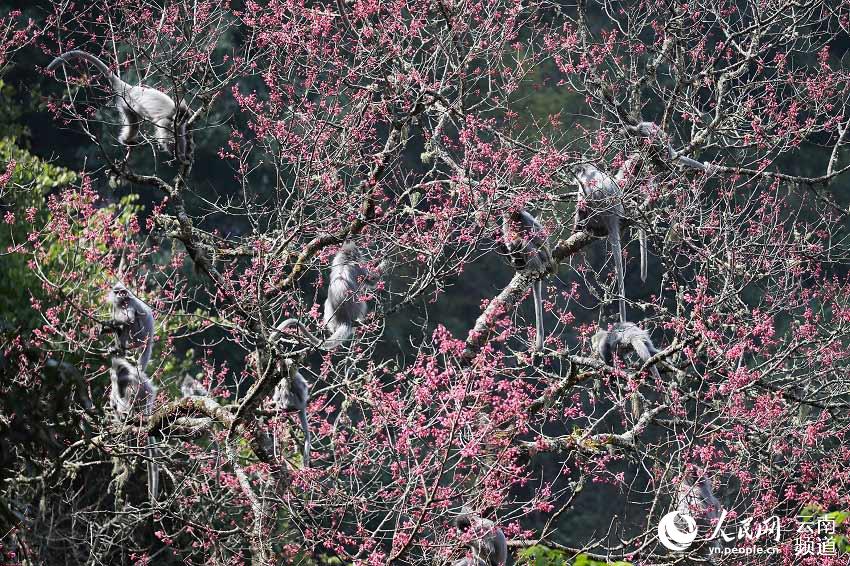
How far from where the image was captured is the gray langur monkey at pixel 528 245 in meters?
6.09

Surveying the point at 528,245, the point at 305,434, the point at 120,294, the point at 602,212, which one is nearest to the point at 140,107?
the point at 120,294

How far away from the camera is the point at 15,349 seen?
404 cm

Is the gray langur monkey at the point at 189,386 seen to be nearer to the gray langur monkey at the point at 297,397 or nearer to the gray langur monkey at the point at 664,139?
the gray langur monkey at the point at 297,397

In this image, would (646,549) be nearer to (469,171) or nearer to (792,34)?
(469,171)

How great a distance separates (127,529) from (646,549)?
10.0 feet

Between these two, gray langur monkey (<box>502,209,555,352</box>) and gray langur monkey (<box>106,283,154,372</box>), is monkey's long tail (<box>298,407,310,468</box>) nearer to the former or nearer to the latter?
gray langur monkey (<box>106,283,154,372</box>)

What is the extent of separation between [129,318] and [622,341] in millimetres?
3545

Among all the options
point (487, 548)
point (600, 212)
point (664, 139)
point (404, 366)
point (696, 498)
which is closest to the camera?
point (696, 498)

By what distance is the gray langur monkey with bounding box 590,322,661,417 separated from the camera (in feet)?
A: 23.2

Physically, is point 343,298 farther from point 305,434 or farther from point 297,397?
point 305,434

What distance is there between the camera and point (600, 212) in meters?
6.38

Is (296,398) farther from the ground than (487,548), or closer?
farther from the ground

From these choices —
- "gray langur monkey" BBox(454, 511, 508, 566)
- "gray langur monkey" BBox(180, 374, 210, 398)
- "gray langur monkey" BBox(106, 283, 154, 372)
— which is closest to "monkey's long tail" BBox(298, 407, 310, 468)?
"gray langur monkey" BBox(106, 283, 154, 372)

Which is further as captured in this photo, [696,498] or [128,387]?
[128,387]
